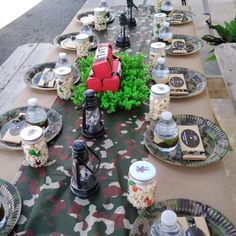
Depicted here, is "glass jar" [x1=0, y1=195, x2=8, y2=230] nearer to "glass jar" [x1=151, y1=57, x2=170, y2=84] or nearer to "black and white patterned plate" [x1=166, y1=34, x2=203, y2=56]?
"glass jar" [x1=151, y1=57, x2=170, y2=84]

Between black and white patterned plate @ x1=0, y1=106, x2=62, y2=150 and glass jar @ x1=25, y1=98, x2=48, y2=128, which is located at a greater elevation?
glass jar @ x1=25, y1=98, x2=48, y2=128

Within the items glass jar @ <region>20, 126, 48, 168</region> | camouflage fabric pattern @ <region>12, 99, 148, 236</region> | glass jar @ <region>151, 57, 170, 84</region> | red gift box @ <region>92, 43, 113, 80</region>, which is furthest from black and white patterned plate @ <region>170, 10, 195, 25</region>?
glass jar @ <region>20, 126, 48, 168</region>

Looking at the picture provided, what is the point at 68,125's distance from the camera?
1.14m

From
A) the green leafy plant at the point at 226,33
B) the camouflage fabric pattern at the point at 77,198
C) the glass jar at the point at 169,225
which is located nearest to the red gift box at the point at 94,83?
the camouflage fabric pattern at the point at 77,198

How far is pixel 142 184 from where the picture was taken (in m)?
0.77

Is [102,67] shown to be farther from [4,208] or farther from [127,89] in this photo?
[4,208]

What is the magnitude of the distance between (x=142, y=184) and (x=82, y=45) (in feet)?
3.04

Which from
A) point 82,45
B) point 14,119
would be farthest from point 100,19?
point 14,119

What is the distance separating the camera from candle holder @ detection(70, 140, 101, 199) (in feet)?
2.66

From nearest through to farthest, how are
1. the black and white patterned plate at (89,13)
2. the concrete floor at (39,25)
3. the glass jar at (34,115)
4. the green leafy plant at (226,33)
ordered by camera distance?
the glass jar at (34,115) → the black and white patterned plate at (89,13) → the green leafy plant at (226,33) → the concrete floor at (39,25)

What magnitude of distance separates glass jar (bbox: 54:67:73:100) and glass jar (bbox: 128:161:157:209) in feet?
1.82

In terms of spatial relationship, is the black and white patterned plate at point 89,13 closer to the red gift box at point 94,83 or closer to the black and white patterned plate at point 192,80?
the black and white patterned plate at point 192,80

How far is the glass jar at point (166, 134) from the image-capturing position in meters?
0.95

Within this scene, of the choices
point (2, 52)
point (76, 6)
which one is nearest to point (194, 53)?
point (2, 52)
